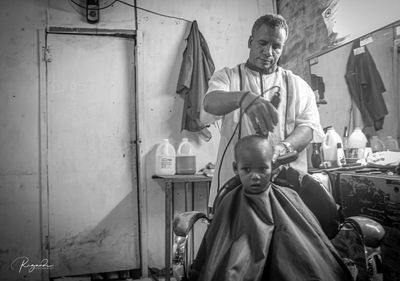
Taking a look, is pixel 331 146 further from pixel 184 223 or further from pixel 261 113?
pixel 184 223

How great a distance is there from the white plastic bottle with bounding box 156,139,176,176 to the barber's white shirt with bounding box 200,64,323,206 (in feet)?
4.63

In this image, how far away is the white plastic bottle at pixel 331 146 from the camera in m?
2.33

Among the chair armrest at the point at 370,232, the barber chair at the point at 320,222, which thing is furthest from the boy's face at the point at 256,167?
the chair armrest at the point at 370,232

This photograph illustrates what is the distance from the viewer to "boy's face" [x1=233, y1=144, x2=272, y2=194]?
121 cm

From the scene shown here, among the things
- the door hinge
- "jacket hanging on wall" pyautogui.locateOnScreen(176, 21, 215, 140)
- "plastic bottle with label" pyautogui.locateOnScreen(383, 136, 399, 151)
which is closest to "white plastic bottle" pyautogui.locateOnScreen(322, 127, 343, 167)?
"plastic bottle with label" pyautogui.locateOnScreen(383, 136, 399, 151)

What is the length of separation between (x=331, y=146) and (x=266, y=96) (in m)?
0.99

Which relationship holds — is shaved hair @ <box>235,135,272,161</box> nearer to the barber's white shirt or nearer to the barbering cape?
the barbering cape

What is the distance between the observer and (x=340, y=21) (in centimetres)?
255

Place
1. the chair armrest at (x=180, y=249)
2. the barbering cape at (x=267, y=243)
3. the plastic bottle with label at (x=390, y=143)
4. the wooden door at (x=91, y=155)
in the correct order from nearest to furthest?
the barbering cape at (x=267, y=243) < the chair armrest at (x=180, y=249) < the plastic bottle with label at (x=390, y=143) < the wooden door at (x=91, y=155)

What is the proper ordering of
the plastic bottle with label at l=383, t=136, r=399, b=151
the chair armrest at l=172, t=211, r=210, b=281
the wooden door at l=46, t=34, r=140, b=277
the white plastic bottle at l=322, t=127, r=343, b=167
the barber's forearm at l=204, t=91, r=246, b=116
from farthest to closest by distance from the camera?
the wooden door at l=46, t=34, r=140, b=277, the white plastic bottle at l=322, t=127, r=343, b=167, the plastic bottle with label at l=383, t=136, r=399, b=151, the barber's forearm at l=204, t=91, r=246, b=116, the chair armrest at l=172, t=211, r=210, b=281

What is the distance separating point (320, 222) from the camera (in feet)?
4.06

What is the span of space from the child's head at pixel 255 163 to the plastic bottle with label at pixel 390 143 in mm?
1267

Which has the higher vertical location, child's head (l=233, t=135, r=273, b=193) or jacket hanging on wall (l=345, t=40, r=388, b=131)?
jacket hanging on wall (l=345, t=40, r=388, b=131)
